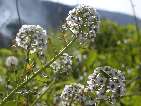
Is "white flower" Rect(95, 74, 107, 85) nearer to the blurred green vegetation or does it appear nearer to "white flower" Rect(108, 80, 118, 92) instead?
"white flower" Rect(108, 80, 118, 92)

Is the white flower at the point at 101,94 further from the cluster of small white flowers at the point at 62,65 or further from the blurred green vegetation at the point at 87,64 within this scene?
the cluster of small white flowers at the point at 62,65

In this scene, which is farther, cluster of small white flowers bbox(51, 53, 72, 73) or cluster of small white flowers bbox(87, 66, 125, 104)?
cluster of small white flowers bbox(51, 53, 72, 73)

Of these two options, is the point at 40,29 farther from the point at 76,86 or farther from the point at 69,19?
the point at 76,86

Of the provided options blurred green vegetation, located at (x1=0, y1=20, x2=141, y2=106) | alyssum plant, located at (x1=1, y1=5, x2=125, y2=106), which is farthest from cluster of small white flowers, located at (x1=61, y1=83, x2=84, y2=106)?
blurred green vegetation, located at (x1=0, y1=20, x2=141, y2=106)

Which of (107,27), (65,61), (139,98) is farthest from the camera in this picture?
(107,27)

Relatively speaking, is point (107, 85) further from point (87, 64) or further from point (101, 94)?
point (87, 64)

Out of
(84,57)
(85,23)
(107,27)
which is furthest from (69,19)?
(107,27)
